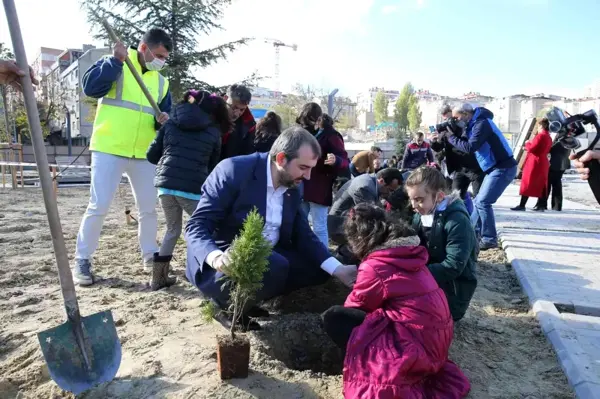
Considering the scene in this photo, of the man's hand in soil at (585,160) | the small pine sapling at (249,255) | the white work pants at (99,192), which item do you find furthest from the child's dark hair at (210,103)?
the man's hand in soil at (585,160)

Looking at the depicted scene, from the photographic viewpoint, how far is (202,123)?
3.79m

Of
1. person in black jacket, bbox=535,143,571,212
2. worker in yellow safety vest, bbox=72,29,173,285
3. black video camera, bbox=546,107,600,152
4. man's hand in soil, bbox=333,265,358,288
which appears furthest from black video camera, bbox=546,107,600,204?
person in black jacket, bbox=535,143,571,212

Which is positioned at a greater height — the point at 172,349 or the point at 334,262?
the point at 334,262

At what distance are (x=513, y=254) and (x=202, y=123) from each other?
13.2 feet

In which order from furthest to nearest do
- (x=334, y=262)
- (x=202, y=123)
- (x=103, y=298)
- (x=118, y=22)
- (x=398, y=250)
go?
(x=118, y=22), (x=202, y=123), (x=103, y=298), (x=334, y=262), (x=398, y=250)

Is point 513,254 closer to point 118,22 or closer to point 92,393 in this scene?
point 92,393

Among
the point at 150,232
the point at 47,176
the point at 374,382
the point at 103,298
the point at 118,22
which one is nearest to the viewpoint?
the point at 374,382

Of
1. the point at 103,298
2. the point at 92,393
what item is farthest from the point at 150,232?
the point at 92,393

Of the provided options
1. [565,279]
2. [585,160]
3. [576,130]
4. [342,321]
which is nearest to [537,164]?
[565,279]

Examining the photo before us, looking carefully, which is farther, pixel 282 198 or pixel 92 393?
pixel 282 198

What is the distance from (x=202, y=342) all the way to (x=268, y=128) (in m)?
2.59

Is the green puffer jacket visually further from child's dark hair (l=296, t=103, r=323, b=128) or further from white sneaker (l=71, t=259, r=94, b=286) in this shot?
white sneaker (l=71, t=259, r=94, b=286)

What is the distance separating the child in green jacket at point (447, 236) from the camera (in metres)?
2.99

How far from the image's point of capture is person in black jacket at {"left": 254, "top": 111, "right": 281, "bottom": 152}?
478 cm
